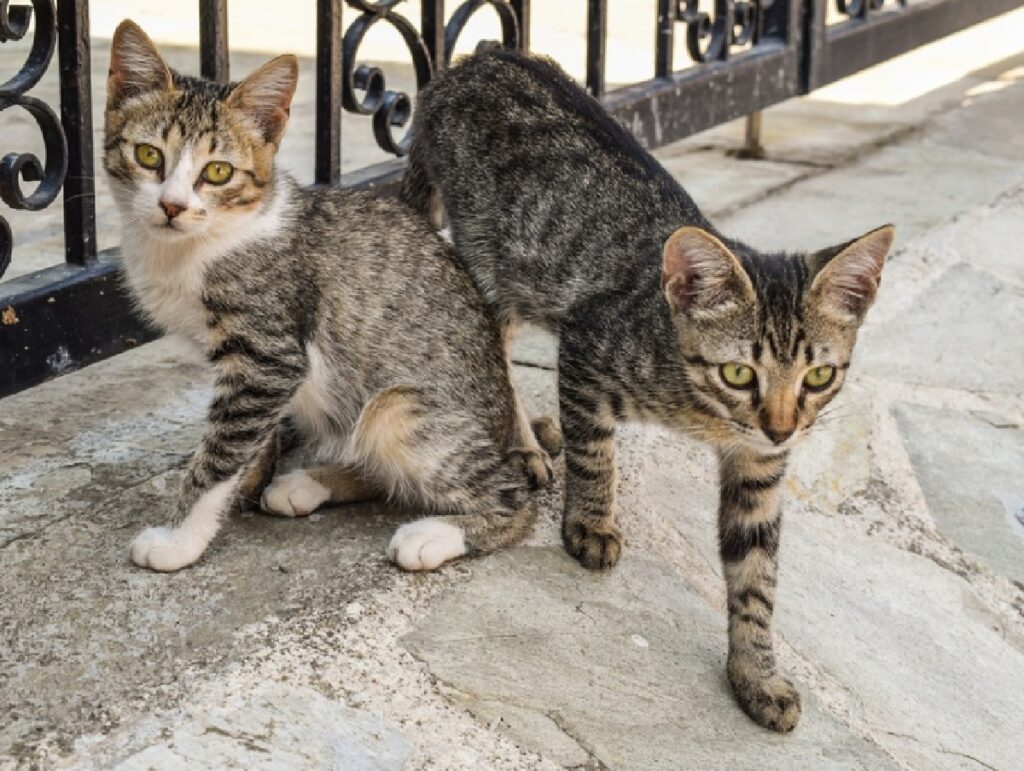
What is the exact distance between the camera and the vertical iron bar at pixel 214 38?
3389mm

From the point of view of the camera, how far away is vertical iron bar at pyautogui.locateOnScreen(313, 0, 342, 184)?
3.60 meters

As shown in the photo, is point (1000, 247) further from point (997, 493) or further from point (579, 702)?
point (579, 702)

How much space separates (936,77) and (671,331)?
4.93m

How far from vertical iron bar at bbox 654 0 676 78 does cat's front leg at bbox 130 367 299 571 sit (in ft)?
7.72

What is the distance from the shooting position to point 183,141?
288 centimetres

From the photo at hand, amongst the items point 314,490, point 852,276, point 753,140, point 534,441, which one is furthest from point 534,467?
point 753,140

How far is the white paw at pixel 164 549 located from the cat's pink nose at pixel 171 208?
1.89ft

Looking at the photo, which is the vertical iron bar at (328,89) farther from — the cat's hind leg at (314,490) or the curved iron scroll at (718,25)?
the curved iron scroll at (718,25)

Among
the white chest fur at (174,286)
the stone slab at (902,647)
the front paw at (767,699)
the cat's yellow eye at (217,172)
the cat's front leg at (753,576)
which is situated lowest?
the stone slab at (902,647)

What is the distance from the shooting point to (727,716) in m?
2.74

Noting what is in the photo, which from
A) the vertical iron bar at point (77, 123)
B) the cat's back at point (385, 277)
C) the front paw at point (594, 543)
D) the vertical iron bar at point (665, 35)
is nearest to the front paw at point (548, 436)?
the cat's back at point (385, 277)

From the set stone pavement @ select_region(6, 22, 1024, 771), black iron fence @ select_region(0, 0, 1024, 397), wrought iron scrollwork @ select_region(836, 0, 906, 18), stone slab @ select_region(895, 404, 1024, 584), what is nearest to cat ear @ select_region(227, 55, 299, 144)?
black iron fence @ select_region(0, 0, 1024, 397)

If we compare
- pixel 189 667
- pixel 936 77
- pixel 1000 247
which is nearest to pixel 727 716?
pixel 189 667

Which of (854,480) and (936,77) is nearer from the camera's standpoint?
(854,480)
